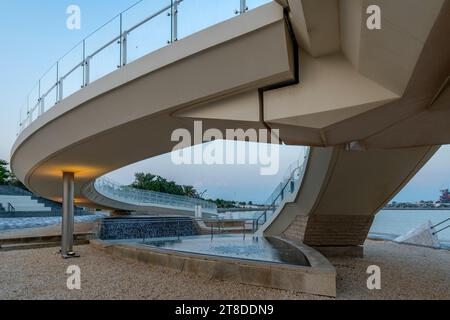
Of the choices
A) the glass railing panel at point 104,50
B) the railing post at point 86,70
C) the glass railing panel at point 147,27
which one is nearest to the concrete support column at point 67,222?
the railing post at point 86,70

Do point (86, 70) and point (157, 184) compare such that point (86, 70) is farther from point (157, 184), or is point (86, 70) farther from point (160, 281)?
point (157, 184)

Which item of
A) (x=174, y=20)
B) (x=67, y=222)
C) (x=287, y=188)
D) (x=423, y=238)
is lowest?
(x=423, y=238)

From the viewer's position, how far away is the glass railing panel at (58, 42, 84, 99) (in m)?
9.45

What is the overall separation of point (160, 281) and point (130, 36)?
18.0 ft

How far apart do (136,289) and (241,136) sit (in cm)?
395

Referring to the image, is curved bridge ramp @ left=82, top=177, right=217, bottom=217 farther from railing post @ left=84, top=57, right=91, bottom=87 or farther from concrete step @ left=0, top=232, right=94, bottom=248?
Answer: railing post @ left=84, top=57, right=91, bottom=87

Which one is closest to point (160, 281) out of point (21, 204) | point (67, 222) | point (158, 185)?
point (67, 222)

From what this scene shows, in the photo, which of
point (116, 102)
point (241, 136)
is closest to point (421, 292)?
point (241, 136)

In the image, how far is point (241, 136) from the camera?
27.3 ft

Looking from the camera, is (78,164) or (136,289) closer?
(136,289)

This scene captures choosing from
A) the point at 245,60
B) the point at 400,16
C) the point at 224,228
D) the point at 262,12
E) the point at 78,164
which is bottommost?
the point at 224,228

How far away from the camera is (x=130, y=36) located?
322 inches

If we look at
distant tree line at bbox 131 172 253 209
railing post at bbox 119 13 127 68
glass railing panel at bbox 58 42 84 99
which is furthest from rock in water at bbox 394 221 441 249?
distant tree line at bbox 131 172 253 209

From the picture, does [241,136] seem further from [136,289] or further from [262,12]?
[136,289]
